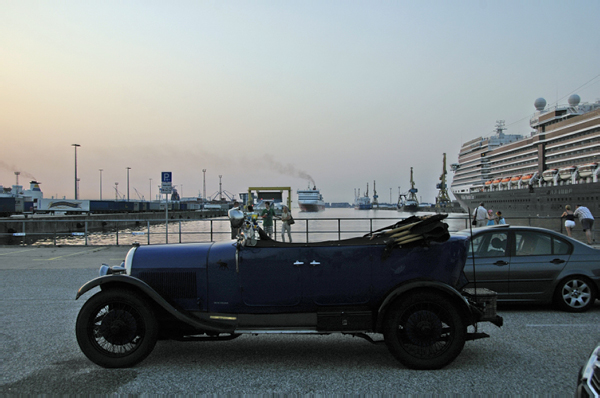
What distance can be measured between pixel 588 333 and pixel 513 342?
1.13m

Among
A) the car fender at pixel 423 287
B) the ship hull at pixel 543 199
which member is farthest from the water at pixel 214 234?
the ship hull at pixel 543 199

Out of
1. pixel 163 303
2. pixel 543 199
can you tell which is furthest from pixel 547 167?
pixel 163 303

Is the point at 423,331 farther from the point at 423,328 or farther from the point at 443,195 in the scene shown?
the point at 443,195

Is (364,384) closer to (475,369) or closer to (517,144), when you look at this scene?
(475,369)

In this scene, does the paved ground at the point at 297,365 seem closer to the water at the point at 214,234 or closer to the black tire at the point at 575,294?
the black tire at the point at 575,294

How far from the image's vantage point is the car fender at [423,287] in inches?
157

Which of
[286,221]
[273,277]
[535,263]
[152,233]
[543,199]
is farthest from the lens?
[543,199]

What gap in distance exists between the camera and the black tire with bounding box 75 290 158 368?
13.4ft

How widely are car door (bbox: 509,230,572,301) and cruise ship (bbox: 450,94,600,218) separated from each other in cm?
4149

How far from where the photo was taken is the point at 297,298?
4.16 m

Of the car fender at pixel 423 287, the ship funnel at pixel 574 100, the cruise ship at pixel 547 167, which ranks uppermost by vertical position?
the ship funnel at pixel 574 100

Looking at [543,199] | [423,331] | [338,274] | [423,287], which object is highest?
[543,199]

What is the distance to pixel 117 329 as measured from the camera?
13.5 feet

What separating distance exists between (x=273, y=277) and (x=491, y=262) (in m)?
4.22
